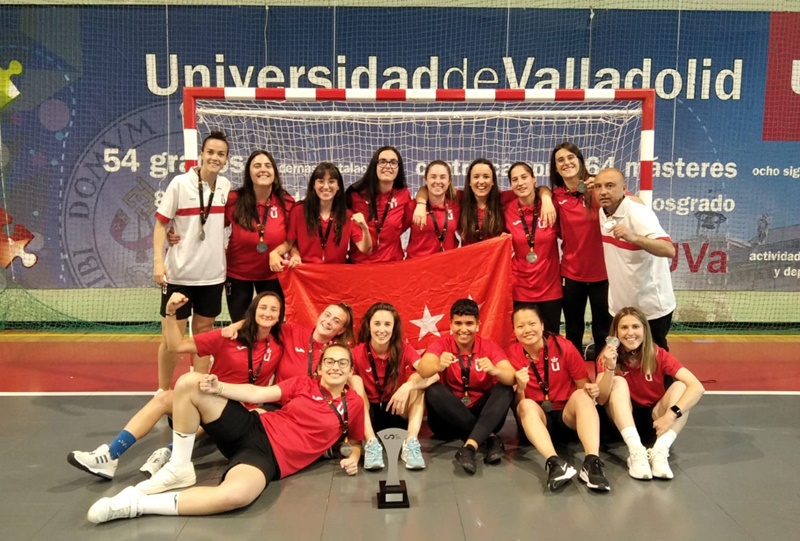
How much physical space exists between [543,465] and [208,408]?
6.86 feet

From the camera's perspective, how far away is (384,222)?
4.94 metres

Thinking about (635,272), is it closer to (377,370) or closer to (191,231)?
(377,370)

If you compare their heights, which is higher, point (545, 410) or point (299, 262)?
point (299, 262)

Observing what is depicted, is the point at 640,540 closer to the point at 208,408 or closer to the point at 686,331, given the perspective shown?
the point at 208,408

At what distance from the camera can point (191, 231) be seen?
15.4ft

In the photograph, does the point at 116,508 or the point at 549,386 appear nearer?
the point at 116,508

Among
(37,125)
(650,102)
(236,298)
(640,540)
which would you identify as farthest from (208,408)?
(37,125)

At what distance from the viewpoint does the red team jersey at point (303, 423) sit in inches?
149

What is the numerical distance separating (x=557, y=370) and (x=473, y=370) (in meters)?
0.56

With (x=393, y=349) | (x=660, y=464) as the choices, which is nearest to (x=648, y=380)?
(x=660, y=464)

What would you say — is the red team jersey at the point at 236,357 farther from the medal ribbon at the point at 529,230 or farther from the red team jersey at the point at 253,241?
the medal ribbon at the point at 529,230

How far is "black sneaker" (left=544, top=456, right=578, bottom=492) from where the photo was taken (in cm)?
362

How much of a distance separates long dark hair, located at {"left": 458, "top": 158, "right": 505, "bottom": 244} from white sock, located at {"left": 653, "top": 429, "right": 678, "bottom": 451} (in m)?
1.82

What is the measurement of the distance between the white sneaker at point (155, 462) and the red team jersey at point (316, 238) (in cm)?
171
